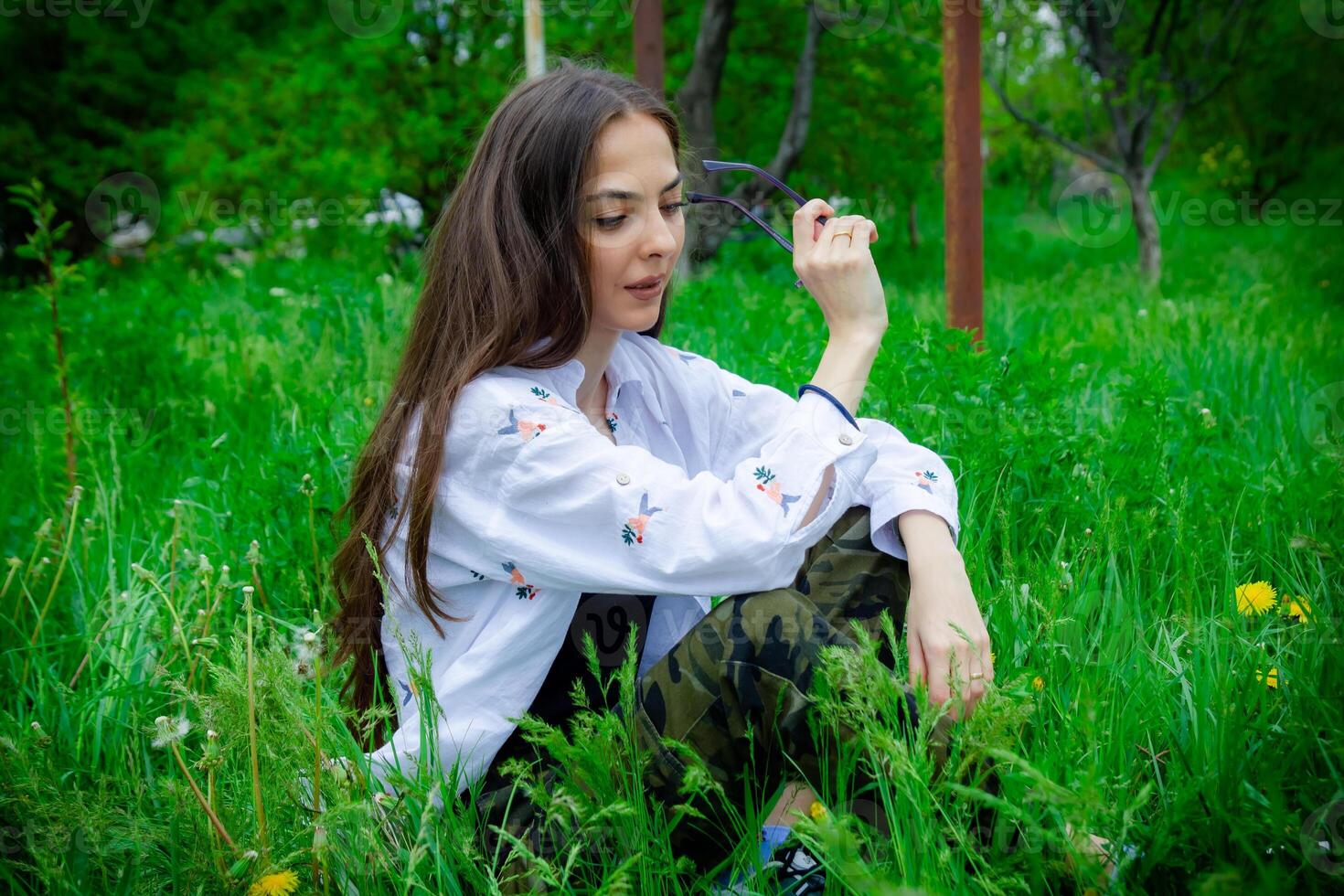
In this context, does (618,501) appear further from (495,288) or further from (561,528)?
(495,288)

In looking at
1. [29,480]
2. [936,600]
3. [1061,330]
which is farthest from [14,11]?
[936,600]

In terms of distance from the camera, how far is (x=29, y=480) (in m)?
Result: 3.30

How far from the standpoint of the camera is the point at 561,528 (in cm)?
162

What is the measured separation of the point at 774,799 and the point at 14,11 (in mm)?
13250

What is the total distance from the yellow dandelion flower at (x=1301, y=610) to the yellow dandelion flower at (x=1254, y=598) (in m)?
0.04

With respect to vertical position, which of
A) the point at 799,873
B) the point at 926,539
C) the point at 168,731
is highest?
the point at 926,539

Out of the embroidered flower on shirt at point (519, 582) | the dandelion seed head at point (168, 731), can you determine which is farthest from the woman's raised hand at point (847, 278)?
the dandelion seed head at point (168, 731)

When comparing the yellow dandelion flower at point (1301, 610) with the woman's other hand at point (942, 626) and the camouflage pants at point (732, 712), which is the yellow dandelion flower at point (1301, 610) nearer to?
the woman's other hand at point (942, 626)

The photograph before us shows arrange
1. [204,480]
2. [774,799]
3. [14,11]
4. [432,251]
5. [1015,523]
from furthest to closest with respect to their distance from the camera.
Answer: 1. [14,11]
2. [204,480]
3. [1015,523]
4. [432,251]
5. [774,799]

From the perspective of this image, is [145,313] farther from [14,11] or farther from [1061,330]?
[14,11]

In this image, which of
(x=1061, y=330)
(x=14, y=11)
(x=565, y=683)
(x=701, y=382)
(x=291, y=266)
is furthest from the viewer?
(x=14, y=11)

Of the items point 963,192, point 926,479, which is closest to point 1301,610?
point 926,479

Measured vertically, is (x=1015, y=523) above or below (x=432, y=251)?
below

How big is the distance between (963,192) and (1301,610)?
2032 millimetres
